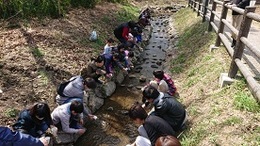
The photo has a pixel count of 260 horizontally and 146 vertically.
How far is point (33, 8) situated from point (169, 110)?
7.75m

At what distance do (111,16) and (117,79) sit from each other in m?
→ 6.87

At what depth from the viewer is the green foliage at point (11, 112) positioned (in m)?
5.54

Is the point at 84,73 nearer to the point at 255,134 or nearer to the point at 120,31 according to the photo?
the point at 120,31

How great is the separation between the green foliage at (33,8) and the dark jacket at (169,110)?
21.2 ft

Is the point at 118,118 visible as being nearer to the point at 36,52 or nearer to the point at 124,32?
the point at 36,52

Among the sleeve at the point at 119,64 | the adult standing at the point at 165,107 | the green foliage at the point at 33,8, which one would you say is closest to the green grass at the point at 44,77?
the sleeve at the point at 119,64

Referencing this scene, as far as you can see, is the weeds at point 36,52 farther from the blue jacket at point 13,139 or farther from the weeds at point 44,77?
the blue jacket at point 13,139

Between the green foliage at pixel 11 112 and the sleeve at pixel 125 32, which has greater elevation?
the sleeve at pixel 125 32

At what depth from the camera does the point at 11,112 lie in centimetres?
561

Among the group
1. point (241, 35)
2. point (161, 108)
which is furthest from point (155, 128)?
point (241, 35)

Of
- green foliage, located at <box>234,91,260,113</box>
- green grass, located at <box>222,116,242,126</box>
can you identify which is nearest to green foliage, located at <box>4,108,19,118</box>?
green grass, located at <box>222,116,242,126</box>

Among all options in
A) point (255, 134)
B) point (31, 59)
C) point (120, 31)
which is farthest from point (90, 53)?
Result: point (255, 134)

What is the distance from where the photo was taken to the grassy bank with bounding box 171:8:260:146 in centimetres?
421

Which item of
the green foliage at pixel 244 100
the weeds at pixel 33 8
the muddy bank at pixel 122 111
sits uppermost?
the weeds at pixel 33 8
